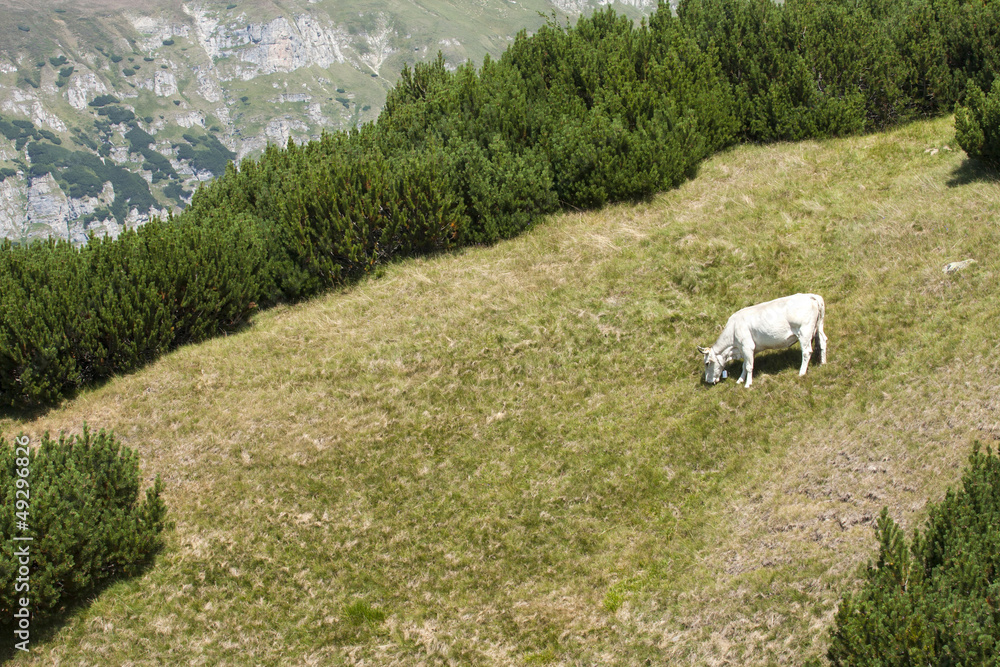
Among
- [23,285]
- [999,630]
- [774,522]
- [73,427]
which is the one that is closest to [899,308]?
[774,522]

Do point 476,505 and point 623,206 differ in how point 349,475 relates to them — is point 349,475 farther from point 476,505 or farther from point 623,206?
point 623,206

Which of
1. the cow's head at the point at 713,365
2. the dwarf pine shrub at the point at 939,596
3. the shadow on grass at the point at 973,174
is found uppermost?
the shadow on grass at the point at 973,174

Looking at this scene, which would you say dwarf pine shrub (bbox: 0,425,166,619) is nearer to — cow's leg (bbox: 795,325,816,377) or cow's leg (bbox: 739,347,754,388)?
cow's leg (bbox: 739,347,754,388)

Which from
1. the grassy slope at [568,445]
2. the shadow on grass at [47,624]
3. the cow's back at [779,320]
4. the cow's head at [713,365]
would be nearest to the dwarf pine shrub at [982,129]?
the grassy slope at [568,445]

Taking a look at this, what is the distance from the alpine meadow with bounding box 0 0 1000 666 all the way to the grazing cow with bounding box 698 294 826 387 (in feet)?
1.29

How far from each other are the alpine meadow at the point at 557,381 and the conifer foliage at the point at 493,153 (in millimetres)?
91

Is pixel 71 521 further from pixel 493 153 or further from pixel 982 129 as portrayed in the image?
pixel 982 129

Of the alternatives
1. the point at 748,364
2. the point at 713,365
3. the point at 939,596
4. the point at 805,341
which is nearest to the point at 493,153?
the point at 713,365

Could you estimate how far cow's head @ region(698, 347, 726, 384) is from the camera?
10961mm

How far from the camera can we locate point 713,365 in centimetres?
1102

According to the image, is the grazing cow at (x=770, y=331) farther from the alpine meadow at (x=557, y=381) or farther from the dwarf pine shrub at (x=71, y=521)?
the dwarf pine shrub at (x=71, y=521)

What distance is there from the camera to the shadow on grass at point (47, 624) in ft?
26.9

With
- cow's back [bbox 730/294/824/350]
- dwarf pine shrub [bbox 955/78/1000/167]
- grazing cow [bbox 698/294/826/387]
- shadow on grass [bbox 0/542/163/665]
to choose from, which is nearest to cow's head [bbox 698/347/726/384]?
grazing cow [bbox 698/294/826/387]

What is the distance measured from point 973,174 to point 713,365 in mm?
8201
